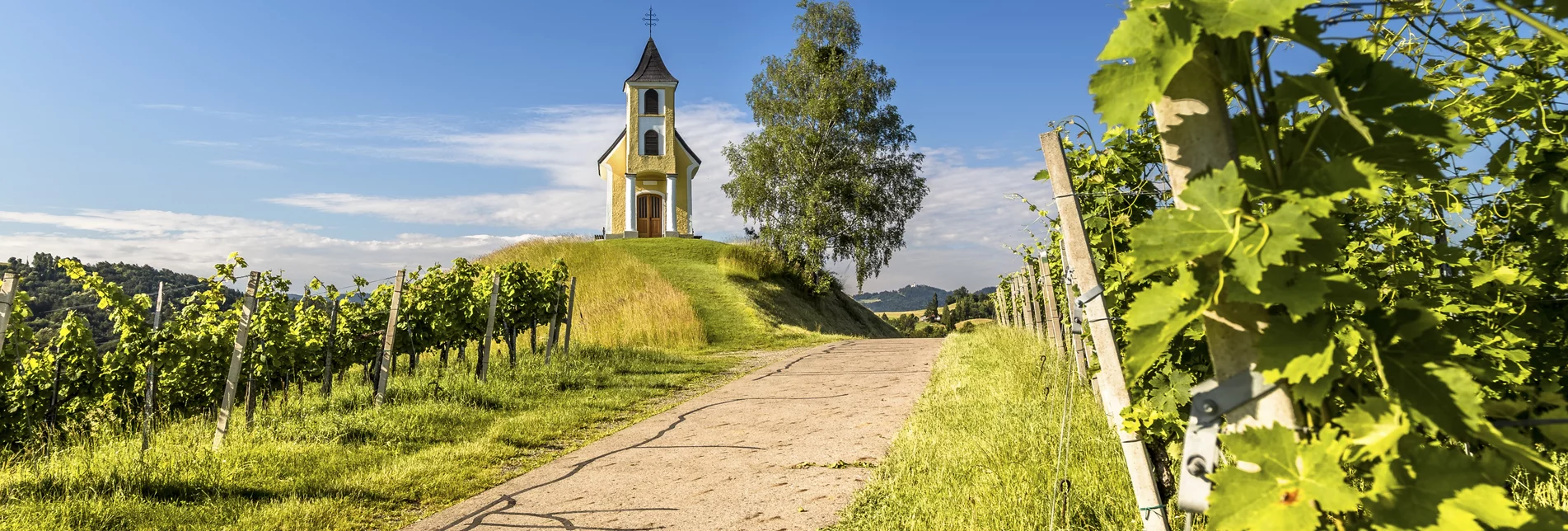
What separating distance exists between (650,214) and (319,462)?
92.2ft

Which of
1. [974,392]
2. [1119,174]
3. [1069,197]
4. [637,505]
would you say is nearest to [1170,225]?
[1069,197]

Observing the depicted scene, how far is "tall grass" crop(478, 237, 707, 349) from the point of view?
17.4 metres

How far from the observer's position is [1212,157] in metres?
1.06

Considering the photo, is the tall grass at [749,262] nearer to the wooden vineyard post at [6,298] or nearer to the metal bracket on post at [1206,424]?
the wooden vineyard post at [6,298]

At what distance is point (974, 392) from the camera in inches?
311

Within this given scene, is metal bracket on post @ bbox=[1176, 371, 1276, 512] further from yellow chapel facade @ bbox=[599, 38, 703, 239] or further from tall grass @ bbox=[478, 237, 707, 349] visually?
yellow chapel facade @ bbox=[599, 38, 703, 239]

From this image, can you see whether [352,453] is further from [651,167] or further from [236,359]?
[651,167]

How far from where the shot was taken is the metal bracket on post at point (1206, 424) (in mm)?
1084

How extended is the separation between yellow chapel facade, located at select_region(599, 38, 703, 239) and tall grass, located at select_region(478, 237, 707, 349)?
3.40 m

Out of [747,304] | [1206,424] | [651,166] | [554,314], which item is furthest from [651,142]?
[1206,424]

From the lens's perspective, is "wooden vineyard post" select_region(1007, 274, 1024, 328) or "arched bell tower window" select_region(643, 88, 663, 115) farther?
"arched bell tower window" select_region(643, 88, 663, 115)

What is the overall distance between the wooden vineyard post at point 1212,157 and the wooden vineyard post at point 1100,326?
155cm

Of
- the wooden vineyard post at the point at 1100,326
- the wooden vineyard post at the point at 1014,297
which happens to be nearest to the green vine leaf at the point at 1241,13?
the wooden vineyard post at the point at 1100,326

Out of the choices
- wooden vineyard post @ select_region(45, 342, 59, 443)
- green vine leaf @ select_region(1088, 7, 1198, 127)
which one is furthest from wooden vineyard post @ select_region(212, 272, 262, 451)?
green vine leaf @ select_region(1088, 7, 1198, 127)
